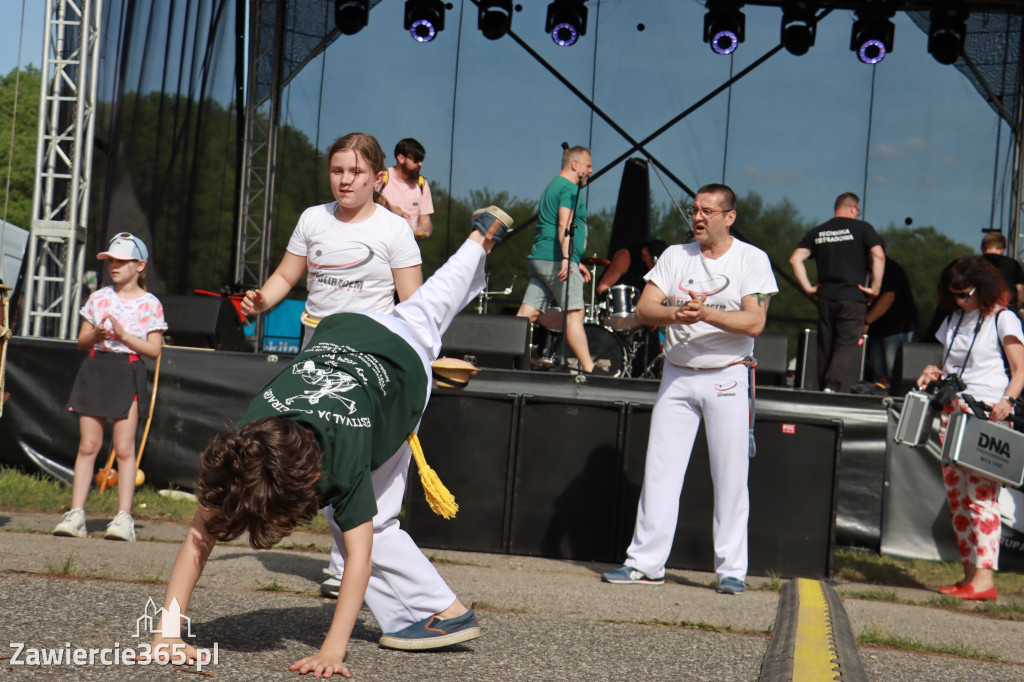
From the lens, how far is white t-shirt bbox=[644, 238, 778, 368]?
453 centimetres

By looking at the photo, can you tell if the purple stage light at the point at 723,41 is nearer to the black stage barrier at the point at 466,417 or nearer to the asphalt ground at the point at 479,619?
the black stage barrier at the point at 466,417

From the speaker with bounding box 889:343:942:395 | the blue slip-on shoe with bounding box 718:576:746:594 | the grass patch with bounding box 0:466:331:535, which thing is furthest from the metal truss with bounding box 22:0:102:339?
the speaker with bounding box 889:343:942:395

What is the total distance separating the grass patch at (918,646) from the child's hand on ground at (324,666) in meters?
1.89

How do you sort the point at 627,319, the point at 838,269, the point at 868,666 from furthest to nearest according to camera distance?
1. the point at 627,319
2. the point at 838,269
3. the point at 868,666

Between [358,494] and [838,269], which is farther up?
[838,269]

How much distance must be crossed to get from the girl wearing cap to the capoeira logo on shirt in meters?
2.61

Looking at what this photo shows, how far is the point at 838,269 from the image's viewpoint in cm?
780

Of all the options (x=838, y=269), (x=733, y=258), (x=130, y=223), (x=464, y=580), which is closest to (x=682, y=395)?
(x=733, y=258)

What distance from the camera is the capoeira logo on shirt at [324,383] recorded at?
242 centimetres

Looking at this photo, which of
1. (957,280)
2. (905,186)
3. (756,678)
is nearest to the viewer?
(756,678)

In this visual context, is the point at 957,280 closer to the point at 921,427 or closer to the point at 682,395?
the point at 921,427

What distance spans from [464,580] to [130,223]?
20.2 feet

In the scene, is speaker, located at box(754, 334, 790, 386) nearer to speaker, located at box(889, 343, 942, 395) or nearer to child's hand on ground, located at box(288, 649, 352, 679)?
speaker, located at box(889, 343, 942, 395)

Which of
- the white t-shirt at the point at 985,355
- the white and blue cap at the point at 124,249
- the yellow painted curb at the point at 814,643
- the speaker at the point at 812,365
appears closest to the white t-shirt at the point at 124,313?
the white and blue cap at the point at 124,249
